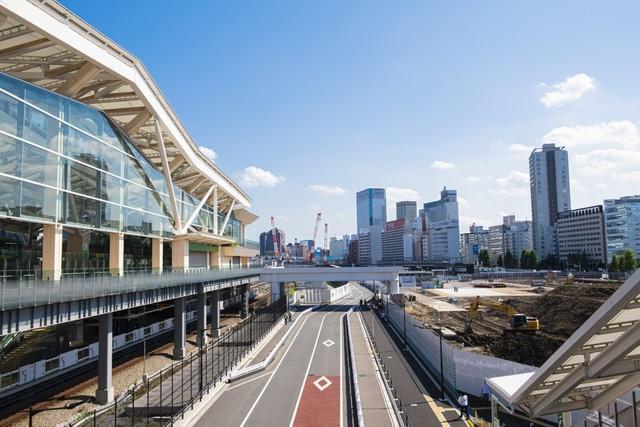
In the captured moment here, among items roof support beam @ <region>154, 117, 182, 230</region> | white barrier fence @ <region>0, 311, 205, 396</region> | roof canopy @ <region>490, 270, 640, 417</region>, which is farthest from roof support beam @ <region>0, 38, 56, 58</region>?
roof canopy @ <region>490, 270, 640, 417</region>

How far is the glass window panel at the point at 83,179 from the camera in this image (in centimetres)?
2459

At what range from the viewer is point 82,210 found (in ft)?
83.3

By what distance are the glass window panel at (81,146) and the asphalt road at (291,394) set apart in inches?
680

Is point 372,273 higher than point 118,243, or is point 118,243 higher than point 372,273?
point 118,243

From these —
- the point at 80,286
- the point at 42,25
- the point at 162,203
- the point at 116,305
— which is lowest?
the point at 116,305

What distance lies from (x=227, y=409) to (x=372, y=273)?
44.7 m

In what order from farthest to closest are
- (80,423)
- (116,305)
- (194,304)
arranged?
(194,304), (116,305), (80,423)

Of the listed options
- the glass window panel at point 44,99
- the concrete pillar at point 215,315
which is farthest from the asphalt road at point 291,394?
the glass window panel at point 44,99

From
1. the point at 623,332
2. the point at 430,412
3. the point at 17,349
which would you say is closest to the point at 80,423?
the point at 17,349

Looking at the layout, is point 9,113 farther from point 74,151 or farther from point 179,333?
point 179,333

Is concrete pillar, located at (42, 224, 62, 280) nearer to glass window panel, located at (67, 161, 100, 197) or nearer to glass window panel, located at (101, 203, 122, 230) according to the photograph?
glass window panel, located at (67, 161, 100, 197)

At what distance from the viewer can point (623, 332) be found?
26.2ft

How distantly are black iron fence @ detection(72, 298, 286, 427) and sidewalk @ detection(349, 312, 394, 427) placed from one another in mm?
9628

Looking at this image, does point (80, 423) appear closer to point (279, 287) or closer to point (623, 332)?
point (623, 332)
